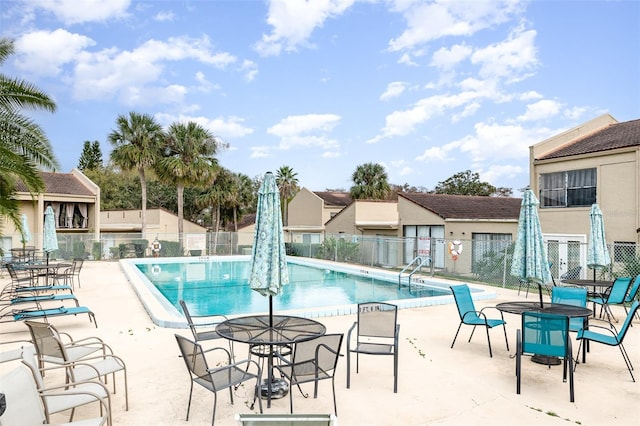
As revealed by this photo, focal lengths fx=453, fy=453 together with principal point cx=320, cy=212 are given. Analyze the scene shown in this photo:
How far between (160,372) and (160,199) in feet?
174

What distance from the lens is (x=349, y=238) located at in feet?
84.0

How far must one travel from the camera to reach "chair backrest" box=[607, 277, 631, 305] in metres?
9.76

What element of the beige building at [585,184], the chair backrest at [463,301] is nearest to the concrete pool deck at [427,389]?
the chair backrest at [463,301]

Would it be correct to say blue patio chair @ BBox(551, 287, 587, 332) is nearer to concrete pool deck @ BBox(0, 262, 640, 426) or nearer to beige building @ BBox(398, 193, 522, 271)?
concrete pool deck @ BBox(0, 262, 640, 426)

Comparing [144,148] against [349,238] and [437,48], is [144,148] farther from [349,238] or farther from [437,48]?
[437,48]

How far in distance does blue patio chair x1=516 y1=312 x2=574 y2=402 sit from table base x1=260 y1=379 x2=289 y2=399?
285cm

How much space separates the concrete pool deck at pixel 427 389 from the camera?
4.88 metres

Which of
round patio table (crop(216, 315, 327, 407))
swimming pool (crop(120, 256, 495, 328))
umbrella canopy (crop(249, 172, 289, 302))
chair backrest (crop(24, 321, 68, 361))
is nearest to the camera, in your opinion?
round patio table (crop(216, 315, 327, 407))

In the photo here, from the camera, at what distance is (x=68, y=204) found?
31.8 m

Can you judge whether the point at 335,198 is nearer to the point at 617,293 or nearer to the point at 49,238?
the point at 49,238

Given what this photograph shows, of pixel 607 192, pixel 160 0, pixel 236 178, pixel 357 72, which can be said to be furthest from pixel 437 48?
pixel 236 178

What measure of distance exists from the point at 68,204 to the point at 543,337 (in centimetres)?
3327

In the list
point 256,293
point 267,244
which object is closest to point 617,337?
point 267,244

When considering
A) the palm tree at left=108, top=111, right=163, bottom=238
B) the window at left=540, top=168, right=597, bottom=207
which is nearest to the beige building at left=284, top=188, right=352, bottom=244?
the palm tree at left=108, top=111, right=163, bottom=238
